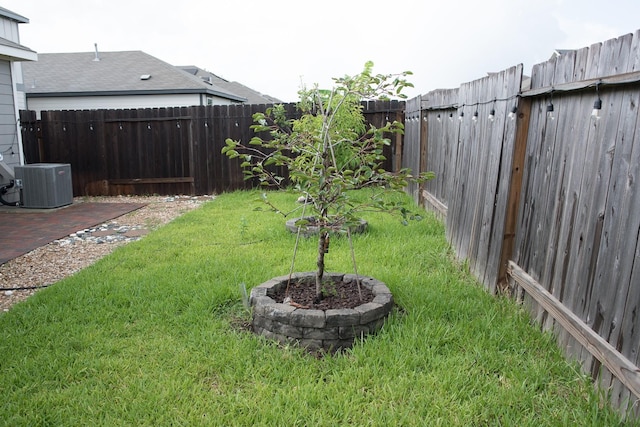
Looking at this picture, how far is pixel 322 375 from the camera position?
2.70 m

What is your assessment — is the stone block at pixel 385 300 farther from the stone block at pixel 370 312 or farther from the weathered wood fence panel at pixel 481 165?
the weathered wood fence panel at pixel 481 165

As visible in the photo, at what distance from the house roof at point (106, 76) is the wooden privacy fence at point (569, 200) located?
1318 centimetres

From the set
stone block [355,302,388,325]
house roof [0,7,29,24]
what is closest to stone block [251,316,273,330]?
stone block [355,302,388,325]

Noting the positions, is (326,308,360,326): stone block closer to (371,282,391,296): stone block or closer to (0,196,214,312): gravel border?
(371,282,391,296): stone block

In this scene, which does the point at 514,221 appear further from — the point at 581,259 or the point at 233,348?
the point at 233,348

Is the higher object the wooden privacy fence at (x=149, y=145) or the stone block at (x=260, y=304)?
the wooden privacy fence at (x=149, y=145)

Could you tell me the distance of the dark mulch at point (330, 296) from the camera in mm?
3344

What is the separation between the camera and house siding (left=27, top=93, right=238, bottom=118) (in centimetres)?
1611

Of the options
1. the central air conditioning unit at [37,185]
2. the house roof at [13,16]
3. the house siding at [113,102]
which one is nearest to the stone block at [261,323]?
the central air conditioning unit at [37,185]

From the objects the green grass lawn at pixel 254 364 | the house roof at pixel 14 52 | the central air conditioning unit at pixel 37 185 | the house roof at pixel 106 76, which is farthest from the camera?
the house roof at pixel 106 76

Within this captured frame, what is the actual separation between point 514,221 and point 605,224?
4.14 ft

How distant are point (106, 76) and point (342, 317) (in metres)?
17.0

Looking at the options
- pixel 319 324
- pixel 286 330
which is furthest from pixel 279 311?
pixel 319 324

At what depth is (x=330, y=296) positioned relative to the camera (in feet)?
11.5
